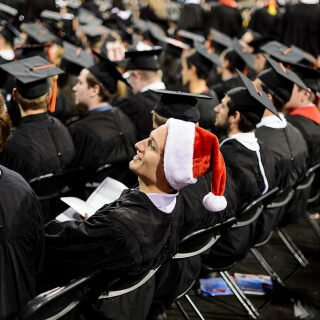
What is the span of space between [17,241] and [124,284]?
51cm

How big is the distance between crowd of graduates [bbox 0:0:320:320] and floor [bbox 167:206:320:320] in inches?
19.3

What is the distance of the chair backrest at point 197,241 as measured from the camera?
3.00 metres

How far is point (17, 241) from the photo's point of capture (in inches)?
93.8

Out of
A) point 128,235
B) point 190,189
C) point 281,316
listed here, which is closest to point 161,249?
point 128,235

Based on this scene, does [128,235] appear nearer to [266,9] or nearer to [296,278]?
[296,278]

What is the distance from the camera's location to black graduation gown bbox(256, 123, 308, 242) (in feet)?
13.6

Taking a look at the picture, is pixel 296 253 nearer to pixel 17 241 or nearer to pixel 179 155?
pixel 179 155

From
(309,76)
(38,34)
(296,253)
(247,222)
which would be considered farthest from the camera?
(38,34)

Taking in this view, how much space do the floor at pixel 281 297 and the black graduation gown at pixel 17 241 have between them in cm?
177

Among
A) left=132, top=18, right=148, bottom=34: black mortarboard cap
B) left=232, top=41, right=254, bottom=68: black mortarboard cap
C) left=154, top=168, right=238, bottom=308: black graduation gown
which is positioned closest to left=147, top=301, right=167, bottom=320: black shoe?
left=154, top=168, right=238, bottom=308: black graduation gown

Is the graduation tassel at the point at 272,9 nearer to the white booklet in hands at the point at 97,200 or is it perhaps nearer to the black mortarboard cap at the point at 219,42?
the black mortarboard cap at the point at 219,42

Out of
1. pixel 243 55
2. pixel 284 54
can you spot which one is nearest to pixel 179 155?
pixel 284 54

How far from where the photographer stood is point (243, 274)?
4781mm

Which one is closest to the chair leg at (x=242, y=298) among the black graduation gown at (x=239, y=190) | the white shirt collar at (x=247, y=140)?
the black graduation gown at (x=239, y=190)
